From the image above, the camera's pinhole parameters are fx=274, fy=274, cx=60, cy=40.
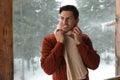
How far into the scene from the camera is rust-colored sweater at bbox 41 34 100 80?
4.69ft

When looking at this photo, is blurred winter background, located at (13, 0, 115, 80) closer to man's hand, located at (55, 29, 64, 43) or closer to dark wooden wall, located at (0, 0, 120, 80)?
dark wooden wall, located at (0, 0, 120, 80)

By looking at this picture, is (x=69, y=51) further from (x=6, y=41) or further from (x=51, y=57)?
(x=6, y=41)

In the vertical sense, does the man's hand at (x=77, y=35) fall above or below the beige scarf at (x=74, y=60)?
above

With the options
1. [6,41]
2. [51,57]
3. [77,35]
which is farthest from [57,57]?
[6,41]

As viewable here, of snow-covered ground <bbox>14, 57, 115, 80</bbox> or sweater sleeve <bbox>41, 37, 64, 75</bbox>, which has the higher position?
sweater sleeve <bbox>41, 37, 64, 75</bbox>

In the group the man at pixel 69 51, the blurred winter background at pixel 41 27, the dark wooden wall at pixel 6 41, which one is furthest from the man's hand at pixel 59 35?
the blurred winter background at pixel 41 27

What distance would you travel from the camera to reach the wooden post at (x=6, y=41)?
153cm

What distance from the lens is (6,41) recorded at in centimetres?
156

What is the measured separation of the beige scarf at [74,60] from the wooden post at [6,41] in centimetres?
33

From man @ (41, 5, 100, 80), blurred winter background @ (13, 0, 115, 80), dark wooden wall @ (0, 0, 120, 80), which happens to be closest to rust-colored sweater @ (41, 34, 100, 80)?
man @ (41, 5, 100, 80)

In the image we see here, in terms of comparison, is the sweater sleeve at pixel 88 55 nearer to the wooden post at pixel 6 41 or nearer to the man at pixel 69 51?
the man at pixel 69 51

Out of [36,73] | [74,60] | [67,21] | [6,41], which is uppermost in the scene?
[67,21]

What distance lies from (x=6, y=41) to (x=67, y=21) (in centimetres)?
37

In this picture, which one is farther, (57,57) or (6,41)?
(6,41)
